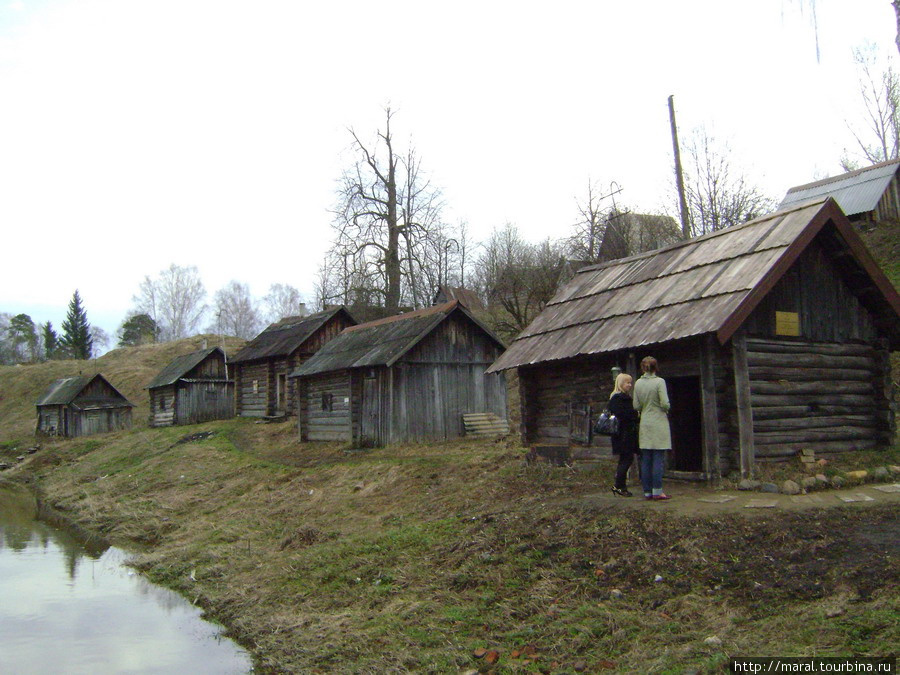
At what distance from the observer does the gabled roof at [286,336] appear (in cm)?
3091

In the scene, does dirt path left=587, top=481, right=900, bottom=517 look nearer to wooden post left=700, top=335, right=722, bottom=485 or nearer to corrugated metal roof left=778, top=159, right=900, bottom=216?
wooden post left=700, top=335, right=722, bottom=485

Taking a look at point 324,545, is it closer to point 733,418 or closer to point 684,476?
point 684,476

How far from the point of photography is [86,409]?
4028 centimetres

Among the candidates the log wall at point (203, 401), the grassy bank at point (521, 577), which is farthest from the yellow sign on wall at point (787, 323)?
the log wall at point (203, 401)

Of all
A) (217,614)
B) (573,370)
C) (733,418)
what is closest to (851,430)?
Answer: (733,418)

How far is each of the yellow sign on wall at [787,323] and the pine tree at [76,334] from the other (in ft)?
256

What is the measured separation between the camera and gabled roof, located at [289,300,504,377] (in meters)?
21.2

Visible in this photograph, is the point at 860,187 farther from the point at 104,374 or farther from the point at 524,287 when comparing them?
the point at 104,374

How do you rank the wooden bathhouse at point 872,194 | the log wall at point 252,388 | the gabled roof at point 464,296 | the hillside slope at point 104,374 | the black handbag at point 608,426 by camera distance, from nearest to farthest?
1. the black handbag at point 608,426
2. the wooden bathhouse at point 872,194
3. the log wall at point 252,388
4. the gabled roof at point 464,296
5. the hillside slope at point 104,374

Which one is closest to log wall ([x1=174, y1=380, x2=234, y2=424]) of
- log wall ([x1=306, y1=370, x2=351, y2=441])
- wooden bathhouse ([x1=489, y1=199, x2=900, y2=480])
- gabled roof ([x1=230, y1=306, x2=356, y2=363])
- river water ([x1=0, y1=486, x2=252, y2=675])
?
gabled roof ([x1=230, y1=306, x2=356, y2=363])

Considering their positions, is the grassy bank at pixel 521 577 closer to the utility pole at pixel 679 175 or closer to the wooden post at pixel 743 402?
the wooden post at pixel 743 402

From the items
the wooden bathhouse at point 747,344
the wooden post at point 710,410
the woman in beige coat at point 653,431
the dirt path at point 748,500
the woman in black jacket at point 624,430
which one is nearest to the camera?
the dirt path at point 748,500

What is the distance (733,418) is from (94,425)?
39.3 m

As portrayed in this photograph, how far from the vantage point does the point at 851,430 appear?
38.0 feet
